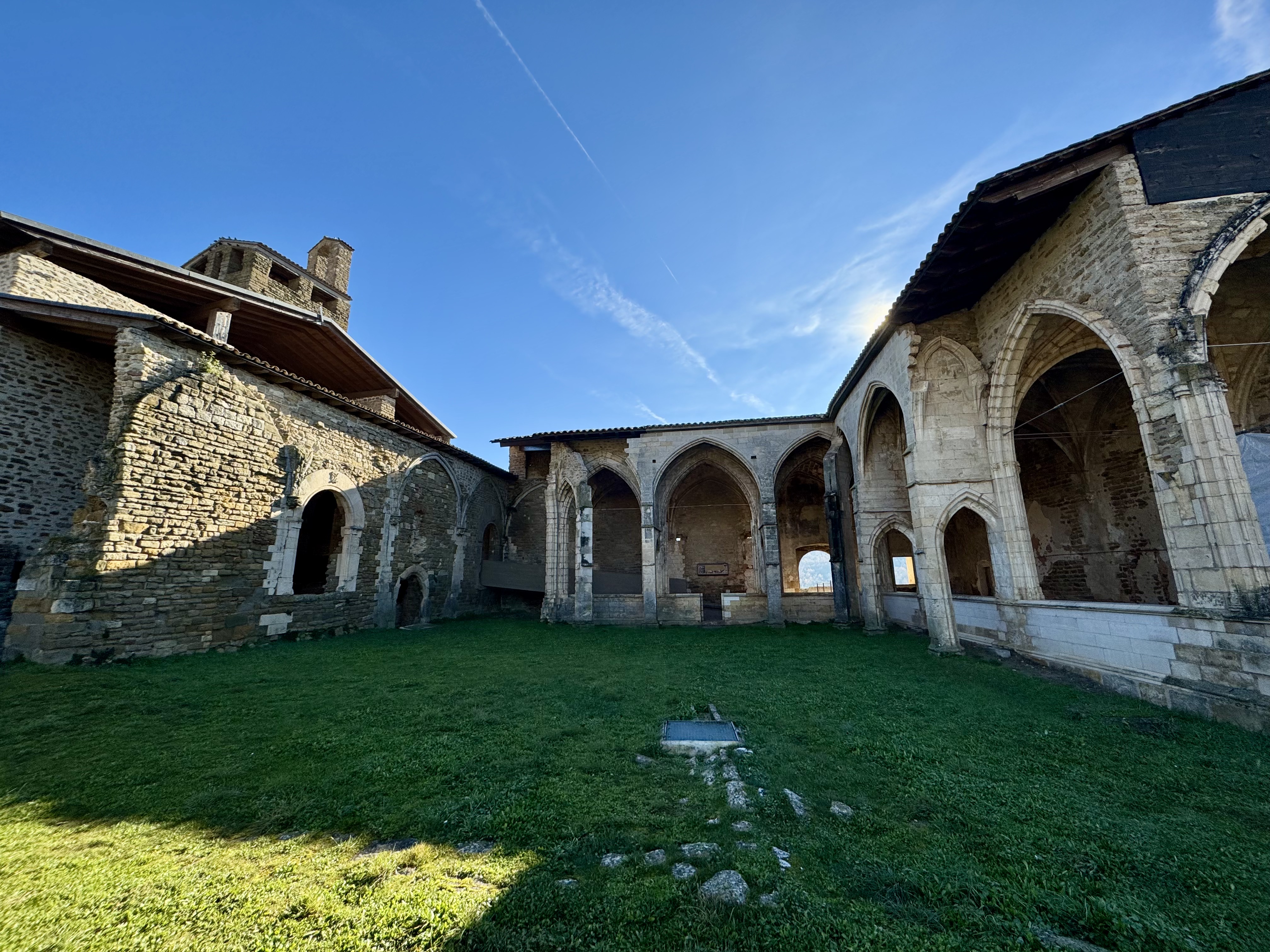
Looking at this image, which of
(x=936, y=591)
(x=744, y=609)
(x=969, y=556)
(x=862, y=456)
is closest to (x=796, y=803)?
(x=936, y=591)

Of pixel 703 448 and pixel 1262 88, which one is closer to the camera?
pixel 1262 88

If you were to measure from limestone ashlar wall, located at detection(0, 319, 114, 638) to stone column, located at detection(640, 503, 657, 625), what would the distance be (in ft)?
38.3

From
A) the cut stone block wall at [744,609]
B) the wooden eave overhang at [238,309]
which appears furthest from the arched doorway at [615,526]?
the wooden eave overhang at [238,309]

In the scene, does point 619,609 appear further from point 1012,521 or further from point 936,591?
point 1012,521

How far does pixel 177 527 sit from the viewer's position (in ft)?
26.0

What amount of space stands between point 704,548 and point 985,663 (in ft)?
45.9

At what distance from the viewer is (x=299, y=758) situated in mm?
3723

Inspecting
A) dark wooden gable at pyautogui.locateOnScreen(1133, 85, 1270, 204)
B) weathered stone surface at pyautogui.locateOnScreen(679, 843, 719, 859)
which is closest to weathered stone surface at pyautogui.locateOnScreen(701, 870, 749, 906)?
weathered stone surface at pyautogui.locateOnScreen(679, 843, 719, 859)

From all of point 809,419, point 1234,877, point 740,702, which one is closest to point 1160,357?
point 1234,877

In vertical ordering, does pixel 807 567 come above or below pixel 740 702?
above

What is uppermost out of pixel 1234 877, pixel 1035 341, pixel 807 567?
pixel 1035 341

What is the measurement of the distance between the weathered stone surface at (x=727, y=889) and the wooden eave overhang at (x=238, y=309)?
36.0 ft

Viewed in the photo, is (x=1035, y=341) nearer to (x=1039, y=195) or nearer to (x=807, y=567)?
(x=1039, y=195)

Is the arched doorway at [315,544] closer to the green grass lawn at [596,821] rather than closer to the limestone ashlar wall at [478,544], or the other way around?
the limestone ashlar wall at [478,544]
